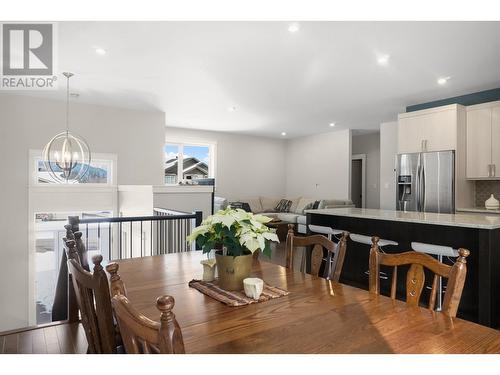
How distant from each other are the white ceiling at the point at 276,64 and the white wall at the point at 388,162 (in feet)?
2.59

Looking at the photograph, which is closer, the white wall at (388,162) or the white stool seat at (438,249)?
the white stool seat at (438,249)

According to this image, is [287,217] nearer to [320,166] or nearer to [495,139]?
[320,166]

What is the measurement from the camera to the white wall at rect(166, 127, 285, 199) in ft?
28.8

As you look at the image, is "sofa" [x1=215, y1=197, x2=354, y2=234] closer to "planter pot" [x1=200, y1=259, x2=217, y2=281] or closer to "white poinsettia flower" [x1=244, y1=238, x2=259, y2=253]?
"planter pot" [x1=200, y1=259, x2=217, y2=281]

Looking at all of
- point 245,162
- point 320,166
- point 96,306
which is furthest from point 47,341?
point 320,166

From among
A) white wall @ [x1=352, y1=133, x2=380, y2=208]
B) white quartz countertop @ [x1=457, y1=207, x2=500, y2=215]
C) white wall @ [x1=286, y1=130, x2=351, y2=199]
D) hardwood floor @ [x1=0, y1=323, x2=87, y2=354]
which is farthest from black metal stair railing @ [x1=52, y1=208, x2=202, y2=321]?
white wall @ [x1=352, y1=133, x2=380, y2=208]

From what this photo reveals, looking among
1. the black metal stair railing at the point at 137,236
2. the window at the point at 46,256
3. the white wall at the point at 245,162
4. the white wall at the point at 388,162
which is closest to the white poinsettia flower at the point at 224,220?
the black metal stair railing at the point at 137,236

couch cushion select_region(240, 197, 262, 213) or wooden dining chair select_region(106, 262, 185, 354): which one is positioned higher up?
wooden dining chair select_region(106, 262, 185, 354)

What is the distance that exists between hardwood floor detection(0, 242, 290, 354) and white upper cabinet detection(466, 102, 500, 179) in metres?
5.24

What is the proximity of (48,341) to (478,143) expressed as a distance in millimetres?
5536

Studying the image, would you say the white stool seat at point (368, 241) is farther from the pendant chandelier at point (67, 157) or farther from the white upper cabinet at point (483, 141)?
the pendant chandelier at point (67, 157)

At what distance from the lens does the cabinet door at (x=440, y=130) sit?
485cm
